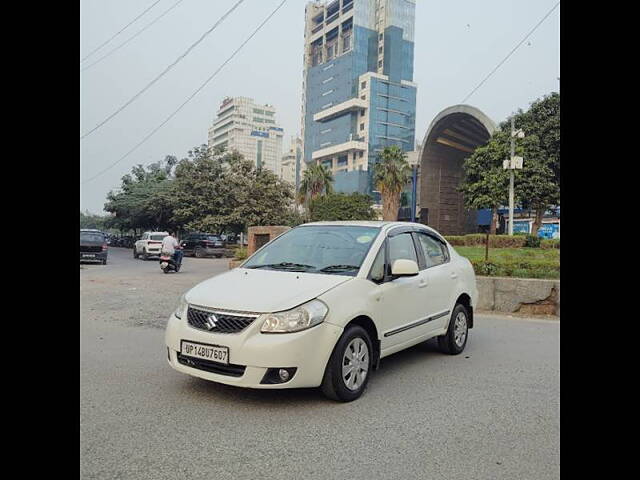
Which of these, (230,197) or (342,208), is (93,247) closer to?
(230,197)

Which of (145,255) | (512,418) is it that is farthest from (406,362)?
(145,255)

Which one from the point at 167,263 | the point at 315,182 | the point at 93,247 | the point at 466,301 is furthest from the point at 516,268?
the point at 315,182

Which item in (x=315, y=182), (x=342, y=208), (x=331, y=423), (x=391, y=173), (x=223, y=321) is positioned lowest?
(x=331, y=423)

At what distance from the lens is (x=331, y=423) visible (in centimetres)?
396

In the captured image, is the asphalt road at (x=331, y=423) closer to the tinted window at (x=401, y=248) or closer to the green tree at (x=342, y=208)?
the tinted window at (x=401, y=248)

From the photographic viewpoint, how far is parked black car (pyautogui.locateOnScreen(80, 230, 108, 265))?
22.5 meters

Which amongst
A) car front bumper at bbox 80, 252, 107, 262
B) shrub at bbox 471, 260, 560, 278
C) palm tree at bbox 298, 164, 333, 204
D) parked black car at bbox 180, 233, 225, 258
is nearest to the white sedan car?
shrub at bbox 471, 260, 560, 278

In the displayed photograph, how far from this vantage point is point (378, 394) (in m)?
4.71

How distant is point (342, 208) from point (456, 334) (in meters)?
38.3

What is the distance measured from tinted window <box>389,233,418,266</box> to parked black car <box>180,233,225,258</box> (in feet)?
84.7

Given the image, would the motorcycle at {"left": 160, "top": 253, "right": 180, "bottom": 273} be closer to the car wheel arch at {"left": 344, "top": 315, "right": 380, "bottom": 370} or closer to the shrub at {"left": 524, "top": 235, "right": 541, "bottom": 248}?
the car wheel arch at {"left": 344, "top": 315, "right": 380, "bottom": 370}

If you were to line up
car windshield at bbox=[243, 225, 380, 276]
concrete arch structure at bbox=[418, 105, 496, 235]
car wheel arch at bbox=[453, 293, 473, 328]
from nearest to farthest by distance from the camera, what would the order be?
1. car windshield at bbox=[243, 225, 380, 276]
2. car wheel arch at bbox=[453, 293, 473, 328]
3. concrete arch structure at bbox=[418, 105, 496, 235]

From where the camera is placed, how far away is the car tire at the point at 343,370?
14.1ft
